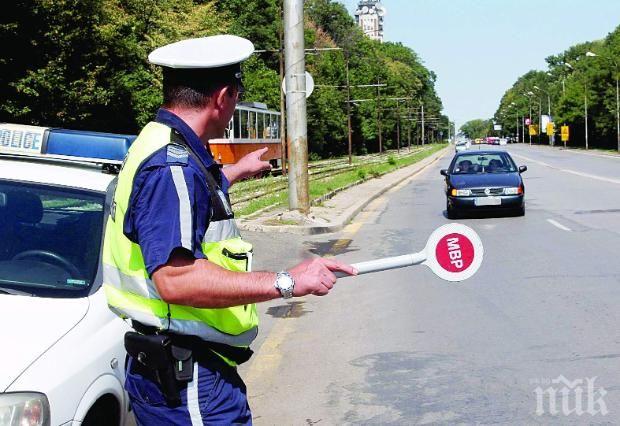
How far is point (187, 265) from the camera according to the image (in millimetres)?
2381

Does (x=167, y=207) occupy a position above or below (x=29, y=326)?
above

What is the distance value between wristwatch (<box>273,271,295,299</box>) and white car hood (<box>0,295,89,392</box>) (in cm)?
113

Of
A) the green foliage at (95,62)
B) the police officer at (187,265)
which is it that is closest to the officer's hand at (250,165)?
the police officer at (187,265)

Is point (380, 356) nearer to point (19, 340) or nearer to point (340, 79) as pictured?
point (19, 340)

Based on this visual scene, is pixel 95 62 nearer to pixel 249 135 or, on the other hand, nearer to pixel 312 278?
pixel 249 135

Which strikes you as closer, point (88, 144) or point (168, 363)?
point (168, 363)

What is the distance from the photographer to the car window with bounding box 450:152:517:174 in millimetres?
19281

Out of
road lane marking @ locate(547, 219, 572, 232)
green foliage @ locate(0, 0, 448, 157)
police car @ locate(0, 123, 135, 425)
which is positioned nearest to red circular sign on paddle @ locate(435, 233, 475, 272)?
police car @ locate(0, 123, 135, 425)

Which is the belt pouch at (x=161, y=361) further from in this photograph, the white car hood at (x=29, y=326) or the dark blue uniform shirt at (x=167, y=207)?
the white car hood at (x=29, y=326)

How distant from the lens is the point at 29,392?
3.02 m

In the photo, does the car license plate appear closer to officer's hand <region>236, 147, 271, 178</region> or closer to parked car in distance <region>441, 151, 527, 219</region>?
parked car in distance <region>441, 151, 527, 219</region>

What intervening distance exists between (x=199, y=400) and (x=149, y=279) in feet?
1.23

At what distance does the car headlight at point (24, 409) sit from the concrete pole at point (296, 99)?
42.3 feet

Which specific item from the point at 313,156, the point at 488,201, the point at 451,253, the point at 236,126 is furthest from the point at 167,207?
the point at 313,156
